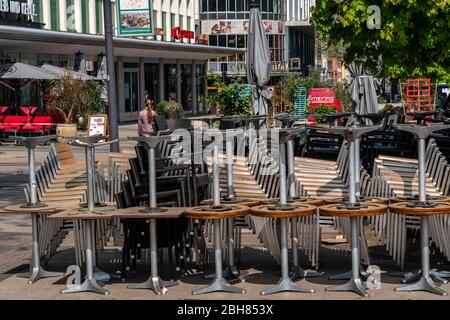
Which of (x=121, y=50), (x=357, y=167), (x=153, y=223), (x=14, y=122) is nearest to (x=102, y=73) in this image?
(x=14, y=122)

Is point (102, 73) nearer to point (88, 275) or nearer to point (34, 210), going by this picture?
point (34, 210)

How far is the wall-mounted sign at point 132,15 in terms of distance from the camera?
21.7m

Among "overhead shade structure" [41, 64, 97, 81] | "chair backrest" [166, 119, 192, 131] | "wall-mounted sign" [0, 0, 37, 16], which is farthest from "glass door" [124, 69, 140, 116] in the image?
"chair backrest" [166, 119, 192, 131]

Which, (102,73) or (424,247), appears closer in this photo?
(424,247)

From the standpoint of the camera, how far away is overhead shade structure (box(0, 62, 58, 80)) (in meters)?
33.0

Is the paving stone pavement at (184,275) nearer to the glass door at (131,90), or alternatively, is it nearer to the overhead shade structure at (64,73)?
the overhead shade structure at (64,73)

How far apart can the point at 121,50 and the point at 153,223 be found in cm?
3974

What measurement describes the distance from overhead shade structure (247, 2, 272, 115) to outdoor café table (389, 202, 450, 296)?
1144 centimetres

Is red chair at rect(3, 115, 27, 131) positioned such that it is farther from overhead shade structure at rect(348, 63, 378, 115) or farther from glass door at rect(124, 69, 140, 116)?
glass door at rect(124, 69, 140, 116)

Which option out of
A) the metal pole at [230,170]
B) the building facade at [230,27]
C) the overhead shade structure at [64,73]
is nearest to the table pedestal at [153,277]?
the metal pole at [230,170]

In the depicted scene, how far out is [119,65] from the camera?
52188mm

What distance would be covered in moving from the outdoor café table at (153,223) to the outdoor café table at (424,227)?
1.96 m

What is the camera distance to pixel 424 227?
8789 mm
